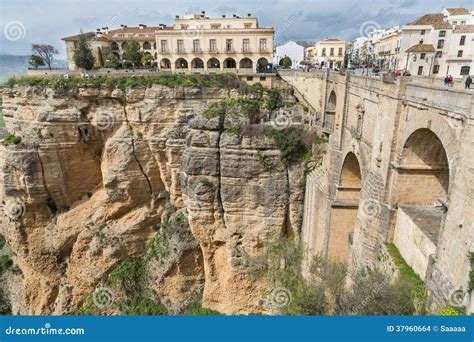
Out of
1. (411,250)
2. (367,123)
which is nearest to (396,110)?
(367,123)

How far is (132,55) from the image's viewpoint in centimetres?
3522

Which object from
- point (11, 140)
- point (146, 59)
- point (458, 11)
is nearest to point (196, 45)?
point (146, 59)

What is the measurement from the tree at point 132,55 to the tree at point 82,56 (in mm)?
3526

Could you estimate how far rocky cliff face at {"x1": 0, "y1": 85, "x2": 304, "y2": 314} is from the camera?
20.2 metres

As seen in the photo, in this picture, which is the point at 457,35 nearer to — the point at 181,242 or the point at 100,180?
the point at 181,242

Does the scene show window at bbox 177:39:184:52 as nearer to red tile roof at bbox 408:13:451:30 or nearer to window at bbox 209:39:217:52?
window at bbox 209:39:217:52

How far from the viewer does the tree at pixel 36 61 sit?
33469mm

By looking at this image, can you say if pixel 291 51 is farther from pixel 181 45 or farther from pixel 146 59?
pixel 146 59

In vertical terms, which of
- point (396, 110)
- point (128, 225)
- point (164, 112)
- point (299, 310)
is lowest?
point (128, 225)

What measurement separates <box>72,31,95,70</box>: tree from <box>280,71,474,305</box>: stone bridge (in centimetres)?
2562

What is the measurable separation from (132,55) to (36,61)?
9477 millimetres

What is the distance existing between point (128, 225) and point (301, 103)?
54.0ft

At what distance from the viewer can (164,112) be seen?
78.3 feet

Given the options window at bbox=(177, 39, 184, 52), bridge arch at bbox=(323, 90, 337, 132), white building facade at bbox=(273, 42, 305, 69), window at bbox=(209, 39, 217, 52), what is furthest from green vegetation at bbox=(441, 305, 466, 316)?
white building facade at bbox=(273, 42, 305, 69)
